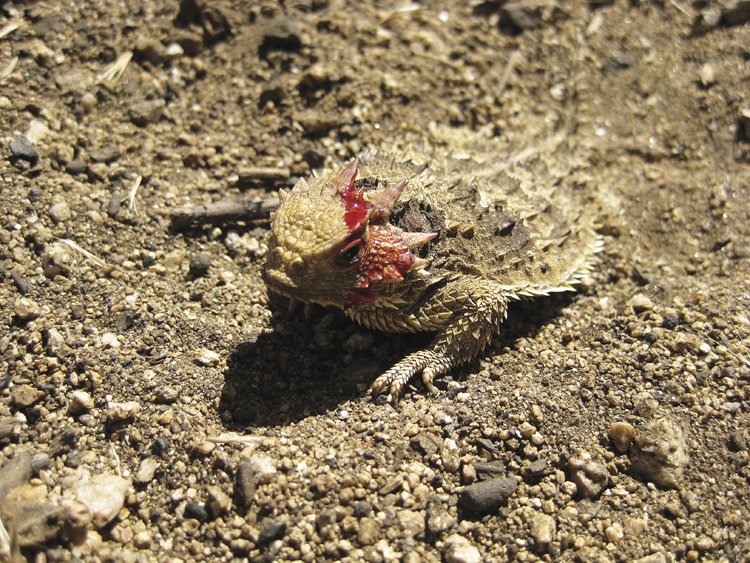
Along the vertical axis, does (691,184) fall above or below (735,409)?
above

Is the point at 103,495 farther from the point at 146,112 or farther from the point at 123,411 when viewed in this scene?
the point at 146,112

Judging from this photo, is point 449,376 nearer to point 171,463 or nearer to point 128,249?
point 171,463

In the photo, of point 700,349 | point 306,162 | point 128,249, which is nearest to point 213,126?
point 306,162

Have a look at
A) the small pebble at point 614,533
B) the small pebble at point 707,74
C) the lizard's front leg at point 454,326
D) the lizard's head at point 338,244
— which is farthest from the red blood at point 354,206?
the small pebble at point 707,74

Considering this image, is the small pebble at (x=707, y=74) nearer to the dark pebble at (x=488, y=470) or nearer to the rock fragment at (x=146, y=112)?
the dark pebble at (x=488, y=470)

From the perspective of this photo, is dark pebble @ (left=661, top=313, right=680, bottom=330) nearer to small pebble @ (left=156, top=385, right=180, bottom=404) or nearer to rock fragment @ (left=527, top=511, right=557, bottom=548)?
rock fragment @ (left=527, top=511, right=557, bottom=548)

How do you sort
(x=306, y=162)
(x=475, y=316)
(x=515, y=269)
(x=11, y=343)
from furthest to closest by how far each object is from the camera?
(x=306, y=162) → (x=515, y=269) → (x=475, y=316) → (x=11, y=343)

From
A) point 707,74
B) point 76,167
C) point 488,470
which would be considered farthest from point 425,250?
point 707,74
